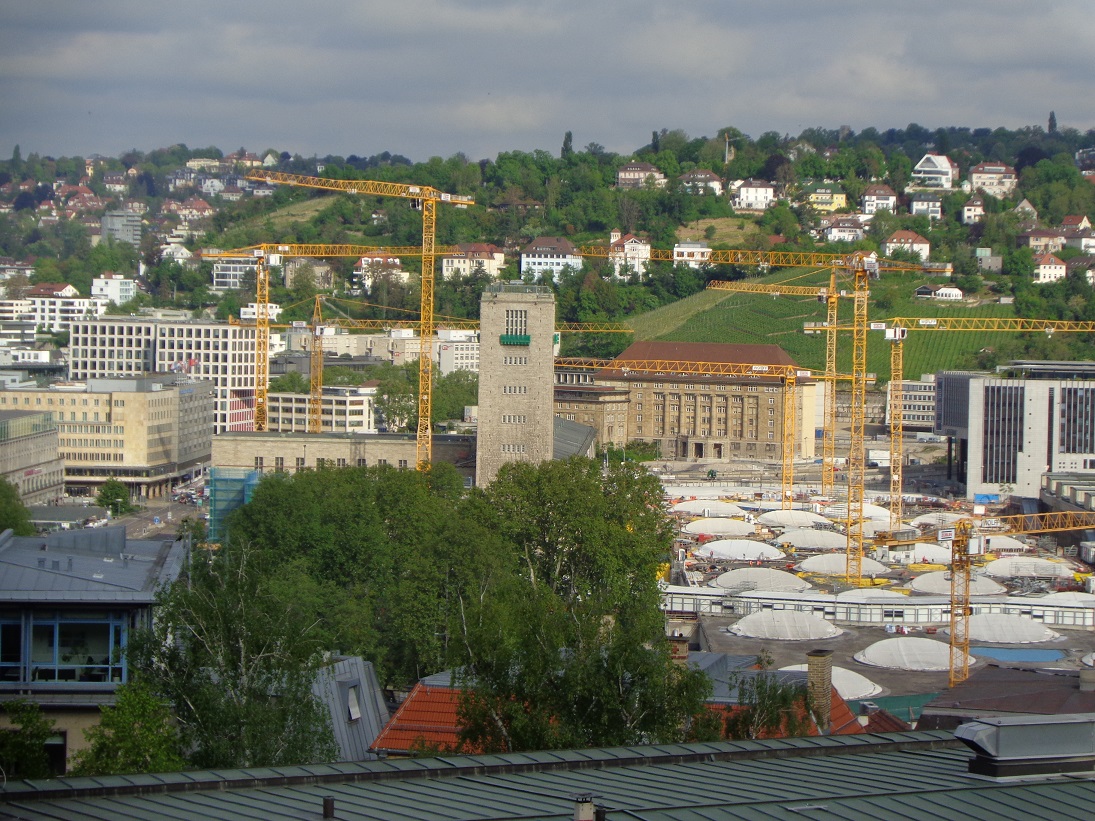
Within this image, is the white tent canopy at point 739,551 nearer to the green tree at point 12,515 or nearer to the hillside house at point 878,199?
the green tree at point 12,515

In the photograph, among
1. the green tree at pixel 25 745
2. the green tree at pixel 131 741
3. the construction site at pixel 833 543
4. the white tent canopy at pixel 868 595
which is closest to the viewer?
the green tree at pixel 25 745

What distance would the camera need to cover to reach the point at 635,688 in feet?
47.4

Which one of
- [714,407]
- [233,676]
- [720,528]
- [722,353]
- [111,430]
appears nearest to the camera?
[233,676]

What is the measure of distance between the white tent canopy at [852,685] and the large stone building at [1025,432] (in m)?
35.7

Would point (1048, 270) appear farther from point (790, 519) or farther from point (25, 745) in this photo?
point (25, 745)

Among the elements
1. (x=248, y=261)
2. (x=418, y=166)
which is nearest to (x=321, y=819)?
(x=248, y=261)

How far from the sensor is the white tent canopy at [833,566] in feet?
140

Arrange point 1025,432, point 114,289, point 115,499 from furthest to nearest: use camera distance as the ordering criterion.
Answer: point 114,289 < point 1025,432 < point 115,499

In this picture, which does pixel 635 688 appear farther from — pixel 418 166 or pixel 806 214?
pixel 418 166

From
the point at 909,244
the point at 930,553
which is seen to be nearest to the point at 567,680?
the point at 930,553

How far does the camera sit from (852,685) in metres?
26.0

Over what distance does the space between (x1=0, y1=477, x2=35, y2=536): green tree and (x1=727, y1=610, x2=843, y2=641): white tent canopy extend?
553 inches

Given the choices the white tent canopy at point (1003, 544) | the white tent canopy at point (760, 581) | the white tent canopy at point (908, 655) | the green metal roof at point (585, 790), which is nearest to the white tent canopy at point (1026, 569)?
the white tent canopy at point (1003, 544)

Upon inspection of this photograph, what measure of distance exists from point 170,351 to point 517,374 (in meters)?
45.5
